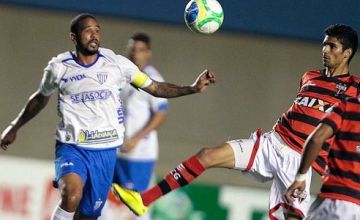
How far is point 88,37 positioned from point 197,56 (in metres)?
4.08

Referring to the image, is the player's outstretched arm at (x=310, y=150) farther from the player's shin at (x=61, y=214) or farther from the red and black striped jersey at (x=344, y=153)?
the player's shin at (x=61, y=214)

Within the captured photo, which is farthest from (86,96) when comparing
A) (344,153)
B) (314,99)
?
(344,153)

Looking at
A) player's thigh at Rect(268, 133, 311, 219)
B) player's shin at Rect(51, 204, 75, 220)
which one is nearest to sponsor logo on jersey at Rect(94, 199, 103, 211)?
player's shin at Rect(51, 204, 75, 220)

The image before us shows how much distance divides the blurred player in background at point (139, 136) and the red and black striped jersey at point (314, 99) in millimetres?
2527

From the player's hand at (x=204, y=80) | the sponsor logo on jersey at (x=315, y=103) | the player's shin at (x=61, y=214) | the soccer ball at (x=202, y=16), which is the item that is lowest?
the player's shin at (x=61, y=214)

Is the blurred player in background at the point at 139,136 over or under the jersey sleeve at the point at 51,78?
under

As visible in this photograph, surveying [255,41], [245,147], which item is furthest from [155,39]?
[245,147]

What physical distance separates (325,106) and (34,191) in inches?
152

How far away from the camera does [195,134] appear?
12.5 m

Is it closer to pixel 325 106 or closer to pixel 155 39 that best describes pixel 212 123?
pixel 155 39

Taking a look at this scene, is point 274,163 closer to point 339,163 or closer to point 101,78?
point 101,78

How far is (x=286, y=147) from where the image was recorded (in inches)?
346

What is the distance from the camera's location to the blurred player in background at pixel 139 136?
11.0 metres

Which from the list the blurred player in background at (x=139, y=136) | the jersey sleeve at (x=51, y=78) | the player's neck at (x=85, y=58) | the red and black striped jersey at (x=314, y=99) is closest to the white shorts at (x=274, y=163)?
the red and black striped jersey at (x=314, y=99)
